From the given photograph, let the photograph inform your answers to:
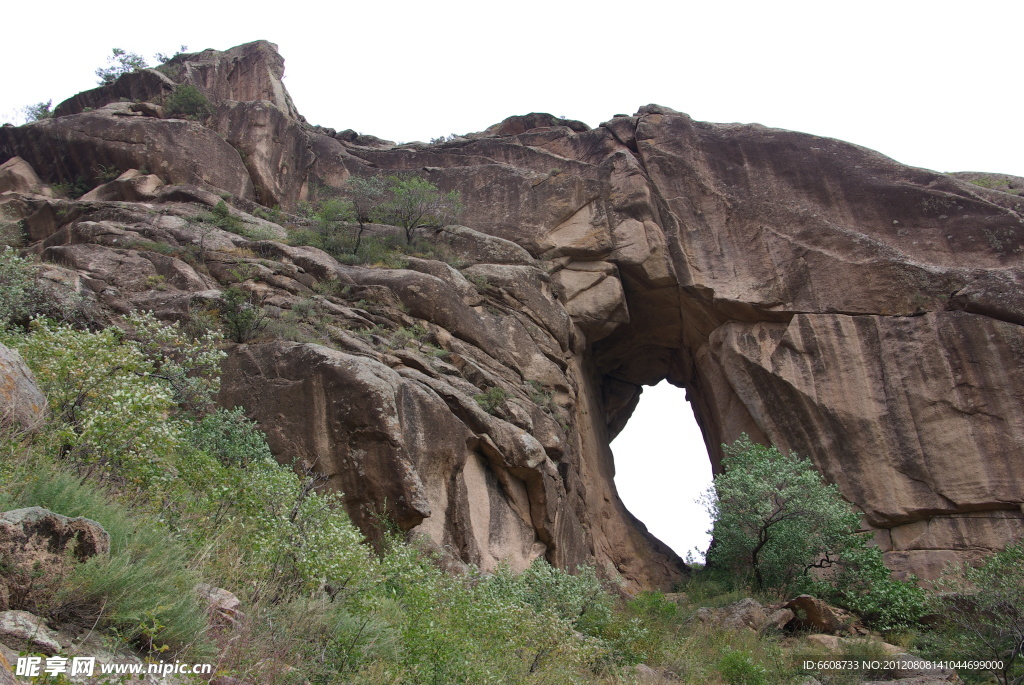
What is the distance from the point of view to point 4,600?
4.30 m

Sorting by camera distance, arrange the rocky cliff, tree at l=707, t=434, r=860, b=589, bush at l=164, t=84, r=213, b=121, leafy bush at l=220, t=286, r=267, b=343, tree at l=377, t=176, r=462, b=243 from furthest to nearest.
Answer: bush at l=164, t=84, r=213, b=121, tree at l=377, t=176, r=462, b=243, tree at l=707, t=434, r=860, b=589, leafy bush at l=220, t=286, r=267, b=343, the rocky cliff

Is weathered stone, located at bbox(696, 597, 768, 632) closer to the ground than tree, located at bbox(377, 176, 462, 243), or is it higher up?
closer to the ground

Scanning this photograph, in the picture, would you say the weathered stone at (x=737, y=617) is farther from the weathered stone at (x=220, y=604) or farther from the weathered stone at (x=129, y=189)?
the weathered stone at (x=129, y=189)

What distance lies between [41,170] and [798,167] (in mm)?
20719

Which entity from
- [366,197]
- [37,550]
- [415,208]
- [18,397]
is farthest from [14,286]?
[366,197]

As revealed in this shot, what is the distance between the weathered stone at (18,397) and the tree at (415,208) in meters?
12.3

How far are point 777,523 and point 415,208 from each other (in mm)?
11494

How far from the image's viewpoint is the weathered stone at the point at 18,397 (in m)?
6.91

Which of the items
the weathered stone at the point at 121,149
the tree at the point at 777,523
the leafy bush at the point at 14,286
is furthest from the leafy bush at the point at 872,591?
the weathered stone at the point at 121,149

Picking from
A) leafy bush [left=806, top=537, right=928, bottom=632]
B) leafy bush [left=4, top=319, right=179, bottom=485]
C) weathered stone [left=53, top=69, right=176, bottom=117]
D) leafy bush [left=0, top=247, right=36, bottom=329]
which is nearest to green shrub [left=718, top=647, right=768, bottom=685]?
leafy bush [left=806, top=537, right=928, bottom=632]

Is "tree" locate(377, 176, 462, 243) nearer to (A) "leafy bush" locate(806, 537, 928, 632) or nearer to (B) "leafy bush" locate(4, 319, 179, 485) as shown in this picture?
(B) "leafy bush" locate(4, 319, 179, 485)

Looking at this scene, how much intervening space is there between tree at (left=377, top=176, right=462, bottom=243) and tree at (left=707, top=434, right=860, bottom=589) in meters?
9.75

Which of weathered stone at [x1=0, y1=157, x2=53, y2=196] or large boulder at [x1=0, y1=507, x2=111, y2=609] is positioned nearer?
large boulder at [x1=0, y1=507, x2=111, y2=609]

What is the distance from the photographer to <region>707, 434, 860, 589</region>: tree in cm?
1515
